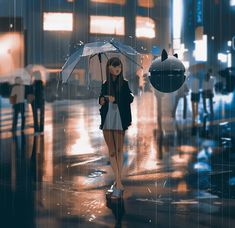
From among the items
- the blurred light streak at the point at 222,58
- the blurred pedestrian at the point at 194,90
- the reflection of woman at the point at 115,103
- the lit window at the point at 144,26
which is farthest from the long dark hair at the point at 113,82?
the blurred light streak at the point at 222,58

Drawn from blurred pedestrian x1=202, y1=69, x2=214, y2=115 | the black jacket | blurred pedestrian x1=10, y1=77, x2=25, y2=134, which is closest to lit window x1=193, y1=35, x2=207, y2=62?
blurred pedestrian x1=202, y1=69, x2=214, y2=115

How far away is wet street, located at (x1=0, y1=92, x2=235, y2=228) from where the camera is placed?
16.6 ft

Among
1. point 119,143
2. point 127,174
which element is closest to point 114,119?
point 119,143

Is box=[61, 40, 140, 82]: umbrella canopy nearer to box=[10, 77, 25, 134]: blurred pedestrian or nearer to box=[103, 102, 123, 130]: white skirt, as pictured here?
box=[103, 102, 123, 130]: white skirt

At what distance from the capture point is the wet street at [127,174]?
5.05 meters

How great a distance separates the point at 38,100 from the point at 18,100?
641mm

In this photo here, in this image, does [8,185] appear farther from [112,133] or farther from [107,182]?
[112,133]

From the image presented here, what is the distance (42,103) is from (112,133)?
4.31 metres

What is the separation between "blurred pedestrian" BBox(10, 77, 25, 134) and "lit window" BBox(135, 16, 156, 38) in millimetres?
2740

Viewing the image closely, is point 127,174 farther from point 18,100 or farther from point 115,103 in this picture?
point 18,100

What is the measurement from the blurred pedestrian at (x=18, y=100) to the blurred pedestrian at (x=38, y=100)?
28cm

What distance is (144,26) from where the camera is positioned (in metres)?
10.0

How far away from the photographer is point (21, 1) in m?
9.28

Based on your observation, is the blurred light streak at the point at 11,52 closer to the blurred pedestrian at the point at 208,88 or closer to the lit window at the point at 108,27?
the lit window at the point at 108,27
